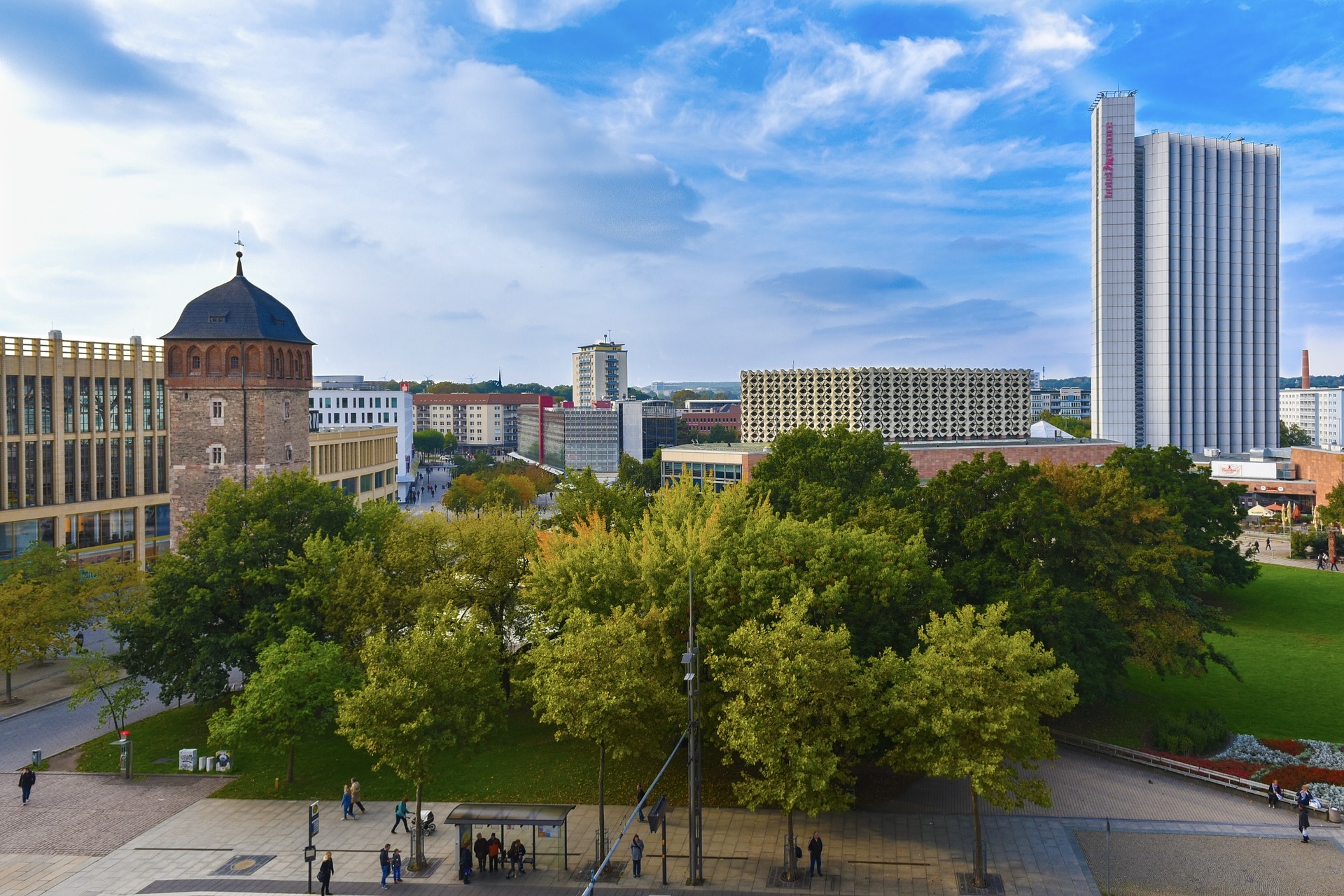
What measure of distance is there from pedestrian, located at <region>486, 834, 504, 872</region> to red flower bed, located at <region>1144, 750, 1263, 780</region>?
22927 millimetres

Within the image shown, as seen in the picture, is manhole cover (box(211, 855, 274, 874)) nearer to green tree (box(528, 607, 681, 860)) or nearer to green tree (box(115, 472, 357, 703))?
green tree (box(528, 607, 681, 860))

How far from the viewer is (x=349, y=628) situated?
1404 inches

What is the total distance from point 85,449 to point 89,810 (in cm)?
4048

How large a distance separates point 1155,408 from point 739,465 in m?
84.1

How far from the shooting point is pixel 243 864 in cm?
2717

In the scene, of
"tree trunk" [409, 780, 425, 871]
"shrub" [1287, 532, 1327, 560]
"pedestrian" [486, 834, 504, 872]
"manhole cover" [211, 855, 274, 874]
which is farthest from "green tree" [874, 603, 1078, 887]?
"shrub" [1287, 532, 1327, 560]

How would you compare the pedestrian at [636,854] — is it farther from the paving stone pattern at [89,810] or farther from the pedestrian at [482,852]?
the paving stone pattern at [89,810]

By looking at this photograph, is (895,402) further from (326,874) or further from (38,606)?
(326,874)

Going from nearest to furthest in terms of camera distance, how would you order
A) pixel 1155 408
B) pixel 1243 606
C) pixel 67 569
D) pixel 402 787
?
pixel 402 787
pixel 67 569
pixel 1243 606
pixel 1155 408

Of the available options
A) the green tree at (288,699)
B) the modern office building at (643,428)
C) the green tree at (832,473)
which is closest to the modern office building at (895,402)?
the modern office building at (643,428)

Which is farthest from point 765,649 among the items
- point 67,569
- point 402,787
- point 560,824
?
point 67,569

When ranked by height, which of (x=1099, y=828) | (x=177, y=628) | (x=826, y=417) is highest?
(x=826, y=417)

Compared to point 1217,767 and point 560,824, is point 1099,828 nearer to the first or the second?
point 1217,767

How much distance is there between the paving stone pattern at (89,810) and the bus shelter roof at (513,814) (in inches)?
408
